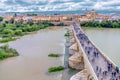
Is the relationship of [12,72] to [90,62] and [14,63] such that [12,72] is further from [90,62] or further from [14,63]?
[90,62]

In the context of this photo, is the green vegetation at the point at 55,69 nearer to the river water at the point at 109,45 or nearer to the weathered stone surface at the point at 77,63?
the weathered stone surface at the point at 77,63

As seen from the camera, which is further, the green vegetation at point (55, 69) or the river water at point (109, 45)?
the river water at point (109, 45)

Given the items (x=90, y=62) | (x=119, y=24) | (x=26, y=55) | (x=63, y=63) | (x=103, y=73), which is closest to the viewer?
(x=103, y=73)

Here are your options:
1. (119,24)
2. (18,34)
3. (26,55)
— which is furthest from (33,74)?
(119,24)

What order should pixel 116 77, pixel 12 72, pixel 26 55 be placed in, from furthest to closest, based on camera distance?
pixel 26 55 < pixel 12 72 < pixel 116 77

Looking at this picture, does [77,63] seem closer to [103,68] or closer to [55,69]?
[55,69]

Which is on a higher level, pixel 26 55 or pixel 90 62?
pixel 90 62

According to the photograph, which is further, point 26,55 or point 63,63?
point 26,55

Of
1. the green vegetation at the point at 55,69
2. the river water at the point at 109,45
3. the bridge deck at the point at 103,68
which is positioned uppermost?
the bridge deck at the point at 103,68

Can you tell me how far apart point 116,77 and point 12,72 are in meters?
8.98

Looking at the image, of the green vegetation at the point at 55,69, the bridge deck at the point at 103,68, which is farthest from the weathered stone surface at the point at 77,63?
the bridge deck at the point at 103,68

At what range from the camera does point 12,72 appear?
56.7 feet

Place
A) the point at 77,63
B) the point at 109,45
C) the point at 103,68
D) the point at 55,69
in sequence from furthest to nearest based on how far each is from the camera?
the point at 109,45 → the point at 77,63 → the point at 55,69 → the point at 103,68

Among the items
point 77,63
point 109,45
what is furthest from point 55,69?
point 109,45
